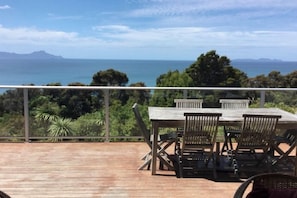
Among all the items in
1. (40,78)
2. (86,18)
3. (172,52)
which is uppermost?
(86,18)

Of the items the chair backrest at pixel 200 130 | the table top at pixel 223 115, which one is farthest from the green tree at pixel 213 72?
the chair backrest at pixel 200 130

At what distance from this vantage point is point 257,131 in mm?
4867

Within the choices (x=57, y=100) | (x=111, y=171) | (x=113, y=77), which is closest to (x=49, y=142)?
(x=57, y=100)

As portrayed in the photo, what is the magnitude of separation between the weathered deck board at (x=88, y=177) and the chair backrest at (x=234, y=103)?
165 centimetres

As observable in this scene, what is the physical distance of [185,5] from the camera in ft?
89.7

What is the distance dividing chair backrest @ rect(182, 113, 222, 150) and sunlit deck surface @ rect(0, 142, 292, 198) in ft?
1.58

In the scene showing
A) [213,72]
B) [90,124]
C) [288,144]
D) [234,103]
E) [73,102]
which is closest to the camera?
[288,144]

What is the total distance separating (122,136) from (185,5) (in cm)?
2214

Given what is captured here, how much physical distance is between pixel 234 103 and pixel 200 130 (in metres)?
1.75

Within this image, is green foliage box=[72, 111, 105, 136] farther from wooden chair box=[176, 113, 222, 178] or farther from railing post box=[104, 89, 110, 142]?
wooden chair box=[176, 113, 222, 178]

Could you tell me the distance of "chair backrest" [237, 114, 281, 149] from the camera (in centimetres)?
475

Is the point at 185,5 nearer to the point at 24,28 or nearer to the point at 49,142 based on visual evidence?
the point at 49,142

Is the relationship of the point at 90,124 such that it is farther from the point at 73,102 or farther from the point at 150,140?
the point at 150,140

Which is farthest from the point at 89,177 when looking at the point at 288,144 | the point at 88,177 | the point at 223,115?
the point at 288,144
